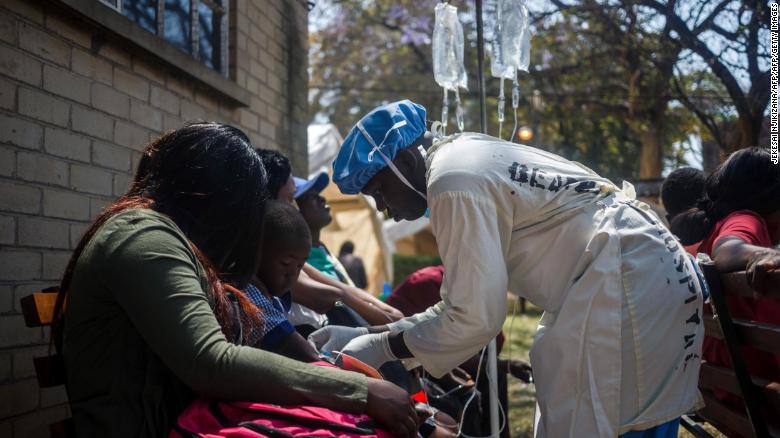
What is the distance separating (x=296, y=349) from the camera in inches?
80.3

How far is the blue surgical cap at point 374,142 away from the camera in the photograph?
7.60ft

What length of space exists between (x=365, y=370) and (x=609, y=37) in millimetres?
7890

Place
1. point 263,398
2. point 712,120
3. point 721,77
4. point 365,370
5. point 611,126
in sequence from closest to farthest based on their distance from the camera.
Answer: point 263,398 → point 365,370 → point 721,77 → point 712,120 → point 611,126

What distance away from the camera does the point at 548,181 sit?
6.88 ft

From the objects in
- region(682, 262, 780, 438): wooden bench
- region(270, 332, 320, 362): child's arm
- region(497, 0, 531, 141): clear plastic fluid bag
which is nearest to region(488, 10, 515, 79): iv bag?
region(497, 0, 531, 141): clear plastic fluid bag

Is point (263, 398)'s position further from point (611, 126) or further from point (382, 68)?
point (382, 68)

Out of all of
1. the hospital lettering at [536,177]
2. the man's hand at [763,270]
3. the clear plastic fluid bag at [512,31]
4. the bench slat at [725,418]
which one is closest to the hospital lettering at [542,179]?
the hospital lettering at [536,177]

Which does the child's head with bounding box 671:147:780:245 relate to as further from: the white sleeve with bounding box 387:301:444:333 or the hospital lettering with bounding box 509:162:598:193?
the white sleeve with bounding box 387:301:444:333

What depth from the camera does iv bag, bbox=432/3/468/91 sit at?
4.38 meters

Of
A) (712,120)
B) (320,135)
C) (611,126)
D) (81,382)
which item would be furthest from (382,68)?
(81,382)

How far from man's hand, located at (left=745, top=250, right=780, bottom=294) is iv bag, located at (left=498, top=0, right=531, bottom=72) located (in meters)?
2.33

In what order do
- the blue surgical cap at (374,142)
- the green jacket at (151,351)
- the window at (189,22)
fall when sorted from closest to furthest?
the green jacket at (151,351) → the blue surgical cap at (374,142) → the window at (189,22)

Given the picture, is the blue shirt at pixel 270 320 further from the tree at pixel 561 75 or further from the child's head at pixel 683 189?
the tree at pixel 561 75

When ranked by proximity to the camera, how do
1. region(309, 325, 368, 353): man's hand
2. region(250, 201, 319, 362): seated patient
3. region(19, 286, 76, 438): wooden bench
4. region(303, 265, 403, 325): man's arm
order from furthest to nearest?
region(303, 265, 403, 325): man's arm → region(250, 201, 319, 362): seated patient → region(309, 325, 368, 353): man's hand → region(19, 286, 76, 438): wooden bench
